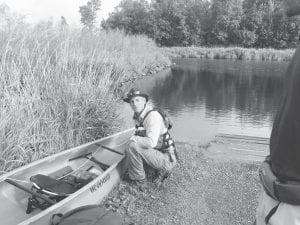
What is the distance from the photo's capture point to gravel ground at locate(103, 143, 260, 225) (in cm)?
388

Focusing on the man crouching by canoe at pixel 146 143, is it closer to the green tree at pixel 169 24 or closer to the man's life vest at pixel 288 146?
the man's life vest at pixel 288 146

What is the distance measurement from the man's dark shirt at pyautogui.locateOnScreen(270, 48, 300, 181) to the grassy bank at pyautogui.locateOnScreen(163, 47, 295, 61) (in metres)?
36.0

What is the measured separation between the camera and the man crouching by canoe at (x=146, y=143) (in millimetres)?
4230

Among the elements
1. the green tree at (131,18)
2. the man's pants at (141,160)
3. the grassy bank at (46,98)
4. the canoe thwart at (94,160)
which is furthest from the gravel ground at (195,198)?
the green tree at (131,18)

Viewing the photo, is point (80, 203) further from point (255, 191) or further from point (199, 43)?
point (199, 43)

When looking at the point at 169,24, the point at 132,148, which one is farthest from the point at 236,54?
the point at 132,148

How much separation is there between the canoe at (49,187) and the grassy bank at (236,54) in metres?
33.7

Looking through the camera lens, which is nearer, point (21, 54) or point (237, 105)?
point (21, 54)

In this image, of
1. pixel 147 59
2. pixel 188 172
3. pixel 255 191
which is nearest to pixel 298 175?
pixel 255 191

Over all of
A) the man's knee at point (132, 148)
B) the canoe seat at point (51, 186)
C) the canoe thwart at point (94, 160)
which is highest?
the man's knee at point (132, 148)

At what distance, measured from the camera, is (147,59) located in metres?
23.0

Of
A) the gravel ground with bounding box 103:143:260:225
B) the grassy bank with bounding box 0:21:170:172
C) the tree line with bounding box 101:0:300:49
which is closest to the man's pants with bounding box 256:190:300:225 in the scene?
the gravel ground with bounding box 103:143:260:225

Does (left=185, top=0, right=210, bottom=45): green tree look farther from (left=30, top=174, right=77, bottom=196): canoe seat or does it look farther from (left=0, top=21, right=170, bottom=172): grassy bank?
(left=30, top=174, right=77, bottom=196): canoe seat

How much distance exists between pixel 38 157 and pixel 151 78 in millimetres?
15653
